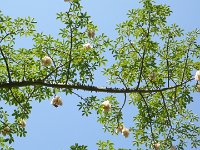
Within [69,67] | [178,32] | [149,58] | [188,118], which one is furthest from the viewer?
[188,118]

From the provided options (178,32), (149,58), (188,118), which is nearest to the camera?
(149,58)

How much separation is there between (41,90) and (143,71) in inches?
107

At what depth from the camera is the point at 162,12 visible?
374 inches

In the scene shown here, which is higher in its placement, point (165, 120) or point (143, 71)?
point (143, 71)

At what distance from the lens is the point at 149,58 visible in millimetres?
9375

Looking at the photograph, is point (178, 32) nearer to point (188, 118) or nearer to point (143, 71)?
point (143, 71)

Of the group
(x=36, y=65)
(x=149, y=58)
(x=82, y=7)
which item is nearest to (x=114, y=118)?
(x=149, y=58)

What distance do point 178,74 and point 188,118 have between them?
1.54 m

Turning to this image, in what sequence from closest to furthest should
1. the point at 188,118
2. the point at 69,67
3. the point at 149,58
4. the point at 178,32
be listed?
1. the point at 69,67
2. the point at 149,58
3. the point at 178,32
4. the point at 188,118

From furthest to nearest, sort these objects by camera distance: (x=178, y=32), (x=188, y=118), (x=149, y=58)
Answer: (x=188, y=118)
(x=178, y=32)
(x=149, y=58)

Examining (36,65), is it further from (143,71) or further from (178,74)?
(178,74)

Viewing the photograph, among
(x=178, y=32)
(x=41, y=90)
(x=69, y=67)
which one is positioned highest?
(x=178, y=32)

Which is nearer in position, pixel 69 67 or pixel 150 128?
pixel 69 67

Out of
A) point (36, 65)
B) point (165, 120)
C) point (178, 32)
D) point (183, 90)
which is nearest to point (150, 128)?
point (165, 120)
